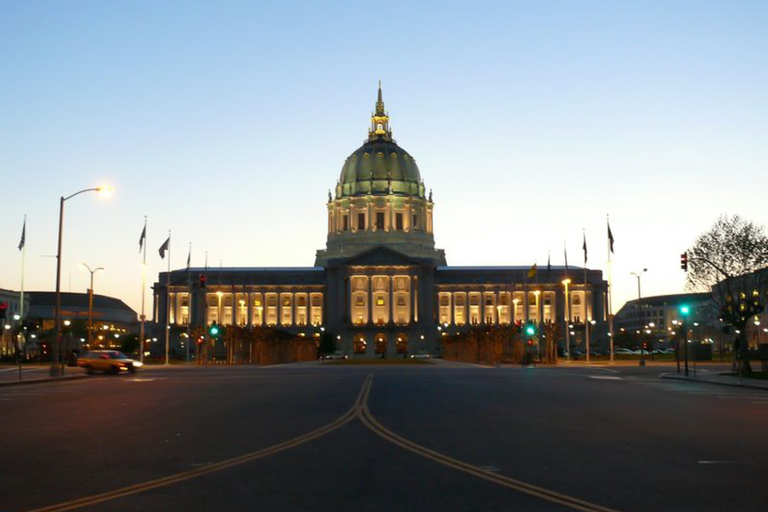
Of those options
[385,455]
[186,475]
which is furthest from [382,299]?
[186,475]

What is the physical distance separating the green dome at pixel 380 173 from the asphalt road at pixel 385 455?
16471cm

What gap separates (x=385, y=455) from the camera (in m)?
15.0

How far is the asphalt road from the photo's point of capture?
11.0 metres

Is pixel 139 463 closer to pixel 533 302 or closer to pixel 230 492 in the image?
pixel 230 492

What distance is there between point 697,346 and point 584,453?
8503 cm

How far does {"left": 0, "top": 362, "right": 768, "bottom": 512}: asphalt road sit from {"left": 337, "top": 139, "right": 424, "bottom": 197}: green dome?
165m

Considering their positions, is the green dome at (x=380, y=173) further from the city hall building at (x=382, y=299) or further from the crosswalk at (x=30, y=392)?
the crosswalk at (x=30, y=392)

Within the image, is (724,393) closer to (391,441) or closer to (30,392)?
(391,441)

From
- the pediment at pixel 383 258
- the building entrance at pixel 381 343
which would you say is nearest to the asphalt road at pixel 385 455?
the building entrance at pixel 381 343

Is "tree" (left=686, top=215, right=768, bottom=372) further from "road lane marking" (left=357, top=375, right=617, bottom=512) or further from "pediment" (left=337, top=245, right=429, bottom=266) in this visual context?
"pediment" (left=337, top=245, right=429, bottom=266)

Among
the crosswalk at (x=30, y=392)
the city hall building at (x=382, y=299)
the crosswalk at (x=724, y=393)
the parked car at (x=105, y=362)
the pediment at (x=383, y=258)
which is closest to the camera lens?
the crosswalk at (x=724, y=393)

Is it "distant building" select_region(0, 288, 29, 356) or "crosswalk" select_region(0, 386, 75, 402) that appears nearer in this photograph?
"crosswalk" select_region(0, 386, 75, 402)

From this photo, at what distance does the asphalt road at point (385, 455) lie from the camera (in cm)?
1102

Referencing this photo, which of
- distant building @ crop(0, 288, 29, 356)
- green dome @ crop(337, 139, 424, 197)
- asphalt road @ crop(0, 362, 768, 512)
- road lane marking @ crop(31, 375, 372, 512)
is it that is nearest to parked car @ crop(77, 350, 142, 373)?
asphalt road @ crop(0, 362, 768, 512)
